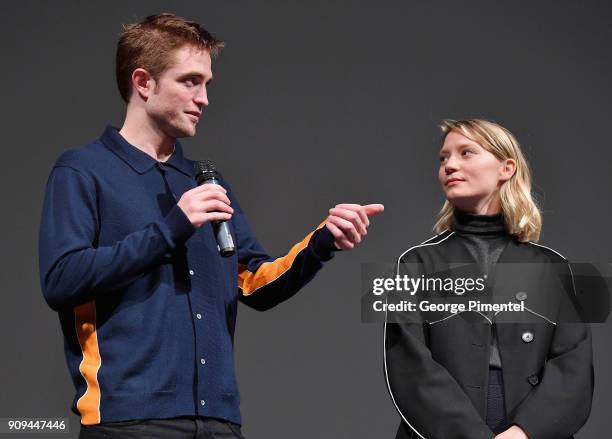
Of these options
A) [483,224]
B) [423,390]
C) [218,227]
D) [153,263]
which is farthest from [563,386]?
[153,263]

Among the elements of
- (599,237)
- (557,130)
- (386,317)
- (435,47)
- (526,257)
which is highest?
(435,47)

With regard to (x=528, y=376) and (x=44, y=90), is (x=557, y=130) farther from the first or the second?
(x=44, y=90)

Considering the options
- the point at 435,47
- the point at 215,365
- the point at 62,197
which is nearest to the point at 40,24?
the point at 435,47

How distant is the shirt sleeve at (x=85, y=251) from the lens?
1771 millimetres

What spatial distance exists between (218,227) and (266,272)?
0.31 meters

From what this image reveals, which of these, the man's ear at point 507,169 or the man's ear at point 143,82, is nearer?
the man's ear at point 143,82

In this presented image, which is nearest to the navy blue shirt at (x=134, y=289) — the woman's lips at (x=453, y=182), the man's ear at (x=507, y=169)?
the woman's lips at (x=453, y=182)

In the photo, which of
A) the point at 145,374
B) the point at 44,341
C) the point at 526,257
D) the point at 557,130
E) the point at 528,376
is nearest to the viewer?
the point at 145,374

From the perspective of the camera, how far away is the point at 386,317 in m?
2.35

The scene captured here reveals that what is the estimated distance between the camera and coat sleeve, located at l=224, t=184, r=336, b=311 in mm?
2059

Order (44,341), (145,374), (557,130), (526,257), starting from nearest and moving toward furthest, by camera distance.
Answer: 1. (145,374)
2. (526,257)
3. (44,341)
4. (557,130)

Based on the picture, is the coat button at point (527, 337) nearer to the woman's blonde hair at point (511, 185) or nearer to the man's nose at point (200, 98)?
the woman's blonde hair at point (511, 185)

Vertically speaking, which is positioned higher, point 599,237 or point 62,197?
point 599,237

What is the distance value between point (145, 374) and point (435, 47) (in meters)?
2.08
